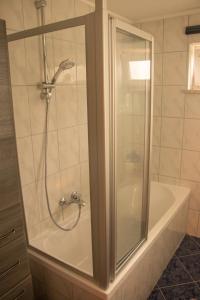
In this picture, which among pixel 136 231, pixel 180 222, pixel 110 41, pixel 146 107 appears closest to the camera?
pixel 110 41

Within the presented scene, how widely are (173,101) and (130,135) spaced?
1.27m

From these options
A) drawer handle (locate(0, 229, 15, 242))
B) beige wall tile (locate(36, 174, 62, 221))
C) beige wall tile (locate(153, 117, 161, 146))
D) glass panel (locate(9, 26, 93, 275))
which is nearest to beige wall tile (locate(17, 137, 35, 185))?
glass panel (locate(9, 26, 93, 275))

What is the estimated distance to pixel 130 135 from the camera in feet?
4.82

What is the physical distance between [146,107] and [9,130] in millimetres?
860

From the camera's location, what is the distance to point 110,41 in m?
1.09

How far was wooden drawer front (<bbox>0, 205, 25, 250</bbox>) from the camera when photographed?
1.16 m

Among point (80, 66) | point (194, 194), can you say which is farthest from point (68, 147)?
point (194, 194)

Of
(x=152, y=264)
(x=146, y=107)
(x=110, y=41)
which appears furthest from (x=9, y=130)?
(x=152, y=264)

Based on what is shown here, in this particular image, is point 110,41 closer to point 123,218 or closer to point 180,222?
point 123,218

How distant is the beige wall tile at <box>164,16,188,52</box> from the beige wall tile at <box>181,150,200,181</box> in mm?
1045

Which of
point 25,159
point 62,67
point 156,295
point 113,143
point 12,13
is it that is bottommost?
point 156,295

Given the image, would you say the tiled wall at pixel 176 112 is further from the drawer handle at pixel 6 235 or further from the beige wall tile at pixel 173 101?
the drawer handle at pixel 6 235

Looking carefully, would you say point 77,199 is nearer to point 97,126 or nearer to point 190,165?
point 97,126

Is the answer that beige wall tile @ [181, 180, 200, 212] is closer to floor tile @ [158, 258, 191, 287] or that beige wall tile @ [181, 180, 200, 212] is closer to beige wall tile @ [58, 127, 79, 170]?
floor tile @ [158, 258, 191, 287]
